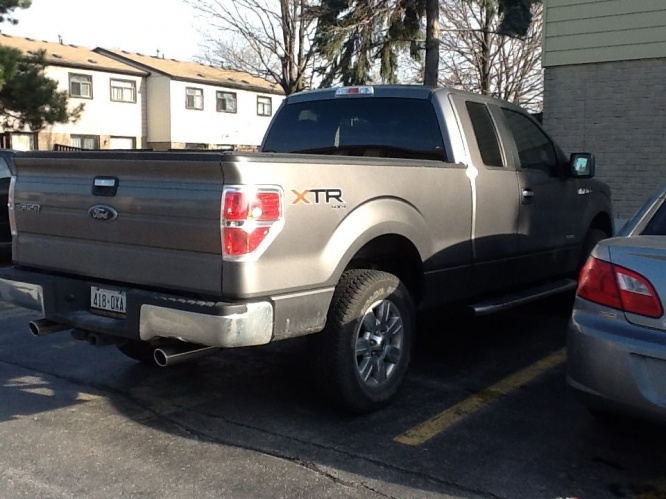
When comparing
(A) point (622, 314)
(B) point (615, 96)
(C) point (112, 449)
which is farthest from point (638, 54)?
(C) point (112, 449)

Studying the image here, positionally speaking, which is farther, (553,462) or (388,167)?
(388,167)

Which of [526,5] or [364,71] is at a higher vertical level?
[526,5]

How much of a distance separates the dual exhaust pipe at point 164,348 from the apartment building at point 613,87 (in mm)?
9307

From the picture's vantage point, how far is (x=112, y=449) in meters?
4.14

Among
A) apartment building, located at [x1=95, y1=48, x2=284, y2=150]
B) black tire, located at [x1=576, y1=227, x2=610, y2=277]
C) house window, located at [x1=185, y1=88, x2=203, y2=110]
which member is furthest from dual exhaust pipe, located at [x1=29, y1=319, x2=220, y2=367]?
house window, located at [x1=185, y1=88, x2=203, y2=110]

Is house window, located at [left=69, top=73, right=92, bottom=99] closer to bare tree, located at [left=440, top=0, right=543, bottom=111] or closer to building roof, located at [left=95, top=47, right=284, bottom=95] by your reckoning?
building roof, located at [left=95, top=47, right=284, bottom=95]

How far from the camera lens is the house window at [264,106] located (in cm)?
4219

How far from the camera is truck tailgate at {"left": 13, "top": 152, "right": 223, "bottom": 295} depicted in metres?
3.85

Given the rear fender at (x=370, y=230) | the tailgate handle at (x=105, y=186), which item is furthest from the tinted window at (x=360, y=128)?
the tailgate handle at (x=105, y=186)

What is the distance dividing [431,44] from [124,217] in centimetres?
1389

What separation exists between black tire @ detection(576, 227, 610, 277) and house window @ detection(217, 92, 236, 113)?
114 ft

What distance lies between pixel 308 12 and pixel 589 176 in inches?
493

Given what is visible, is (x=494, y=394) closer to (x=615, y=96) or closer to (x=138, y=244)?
(x=138, y=244)

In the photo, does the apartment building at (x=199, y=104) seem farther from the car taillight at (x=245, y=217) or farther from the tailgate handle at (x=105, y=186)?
the car taillight at (x=245, y=217)
